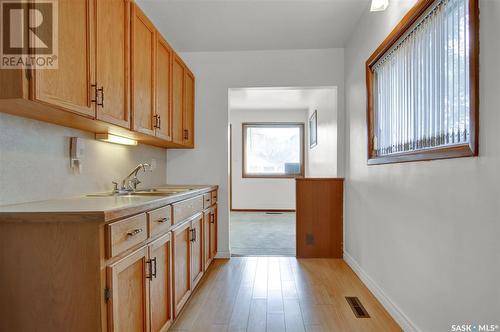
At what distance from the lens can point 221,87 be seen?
11.4ft

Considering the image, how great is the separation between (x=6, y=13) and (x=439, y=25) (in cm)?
196

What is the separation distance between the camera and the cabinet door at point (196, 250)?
2.35 metres

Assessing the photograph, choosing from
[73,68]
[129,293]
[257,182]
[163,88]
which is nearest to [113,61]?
[73,68]

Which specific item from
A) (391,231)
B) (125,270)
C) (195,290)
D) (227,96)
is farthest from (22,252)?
(227,96)

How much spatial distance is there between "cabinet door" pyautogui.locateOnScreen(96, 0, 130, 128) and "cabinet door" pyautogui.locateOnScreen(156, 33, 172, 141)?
1.68 feet

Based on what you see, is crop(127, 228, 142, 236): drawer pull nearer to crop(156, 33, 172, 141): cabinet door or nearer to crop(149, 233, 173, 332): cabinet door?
crop(149, 233, 173, 332): cabinet door

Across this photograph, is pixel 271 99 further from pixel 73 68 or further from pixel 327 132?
pixel 73 68

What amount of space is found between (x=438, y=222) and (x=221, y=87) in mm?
2669

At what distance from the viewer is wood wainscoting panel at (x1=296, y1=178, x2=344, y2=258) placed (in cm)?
335

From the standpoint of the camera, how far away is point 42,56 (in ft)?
3.75

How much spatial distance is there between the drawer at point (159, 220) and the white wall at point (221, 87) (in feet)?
5.31

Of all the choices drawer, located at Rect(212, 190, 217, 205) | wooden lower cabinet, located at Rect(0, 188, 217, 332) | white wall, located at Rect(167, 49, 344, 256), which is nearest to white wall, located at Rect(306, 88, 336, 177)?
white wall, located at Rect(167, 49, 344, 256)

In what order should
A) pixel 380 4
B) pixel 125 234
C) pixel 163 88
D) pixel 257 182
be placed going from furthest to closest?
pixel 257 182
pixel 163 88
pixel 380 4
pixel 125 234

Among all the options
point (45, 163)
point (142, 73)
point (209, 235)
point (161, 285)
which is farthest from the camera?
point (209, 235)
